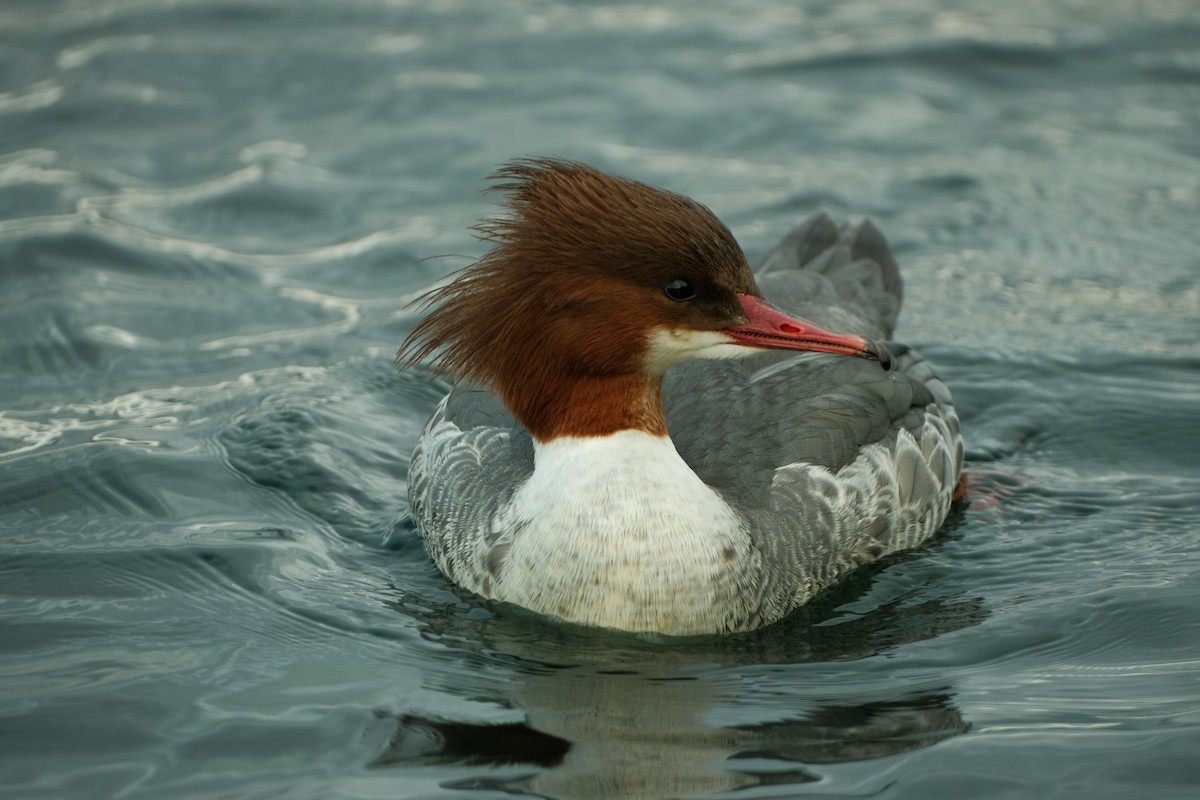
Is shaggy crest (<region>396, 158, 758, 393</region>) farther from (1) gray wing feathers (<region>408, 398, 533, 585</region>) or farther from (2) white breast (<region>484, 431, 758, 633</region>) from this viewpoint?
(1) gray wing feathers (<region>408, 398, 533, 585</region>)

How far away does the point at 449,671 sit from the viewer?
19.9ft

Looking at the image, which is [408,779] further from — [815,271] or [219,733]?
[815,271]

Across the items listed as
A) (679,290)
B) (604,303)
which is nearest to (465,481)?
(604,303)

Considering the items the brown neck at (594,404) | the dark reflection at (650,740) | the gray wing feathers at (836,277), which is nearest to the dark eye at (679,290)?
the brown neck at (594,404)

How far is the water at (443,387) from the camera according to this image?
560 centimetres

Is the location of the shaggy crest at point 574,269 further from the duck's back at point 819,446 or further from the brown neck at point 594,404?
the duck's back at point 819,446

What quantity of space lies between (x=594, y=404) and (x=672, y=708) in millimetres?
1186

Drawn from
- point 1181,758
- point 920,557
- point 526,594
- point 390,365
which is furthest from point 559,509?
point 390,365

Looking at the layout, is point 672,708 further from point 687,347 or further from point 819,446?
point 819,446

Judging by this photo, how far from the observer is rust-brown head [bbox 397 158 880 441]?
234 inches

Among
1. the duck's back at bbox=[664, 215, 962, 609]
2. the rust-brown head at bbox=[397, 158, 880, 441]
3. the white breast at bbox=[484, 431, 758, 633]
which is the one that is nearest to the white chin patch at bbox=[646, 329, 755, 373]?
the rust-brown head at bbox=[397, 158, 880, 441]

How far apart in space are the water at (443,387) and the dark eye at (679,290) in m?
0.80

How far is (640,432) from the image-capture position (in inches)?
246

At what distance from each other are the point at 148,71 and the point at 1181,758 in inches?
391
